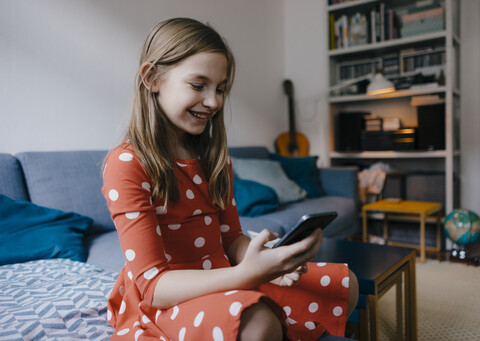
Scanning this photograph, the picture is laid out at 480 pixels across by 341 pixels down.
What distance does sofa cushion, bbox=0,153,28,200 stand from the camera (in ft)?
4.93

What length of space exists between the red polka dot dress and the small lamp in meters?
2.27

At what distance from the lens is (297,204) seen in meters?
2.48

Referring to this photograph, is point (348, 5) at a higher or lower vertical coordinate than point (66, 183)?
higher

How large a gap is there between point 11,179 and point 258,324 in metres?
1.34

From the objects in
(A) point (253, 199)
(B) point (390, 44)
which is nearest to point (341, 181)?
(A) point (253, 199)

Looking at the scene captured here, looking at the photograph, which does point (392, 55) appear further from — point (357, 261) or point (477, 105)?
point (357, 261)

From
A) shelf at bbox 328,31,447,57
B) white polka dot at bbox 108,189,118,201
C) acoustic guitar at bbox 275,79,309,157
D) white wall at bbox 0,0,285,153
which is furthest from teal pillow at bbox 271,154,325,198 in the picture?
white polka dot at bbox 108,189,118,201

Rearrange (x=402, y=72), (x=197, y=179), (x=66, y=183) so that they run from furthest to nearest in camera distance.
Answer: (x=402, y=72) → (x=66, y=183) → (x=197, y=179)

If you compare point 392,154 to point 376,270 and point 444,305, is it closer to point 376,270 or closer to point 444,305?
point 444,305

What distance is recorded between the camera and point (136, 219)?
0.71m

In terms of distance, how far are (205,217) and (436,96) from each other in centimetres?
265

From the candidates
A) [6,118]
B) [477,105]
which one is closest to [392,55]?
[477,105]

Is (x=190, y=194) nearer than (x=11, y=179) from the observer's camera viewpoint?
Yes

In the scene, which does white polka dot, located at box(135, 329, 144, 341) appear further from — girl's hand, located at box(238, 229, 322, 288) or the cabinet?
the cabinet
